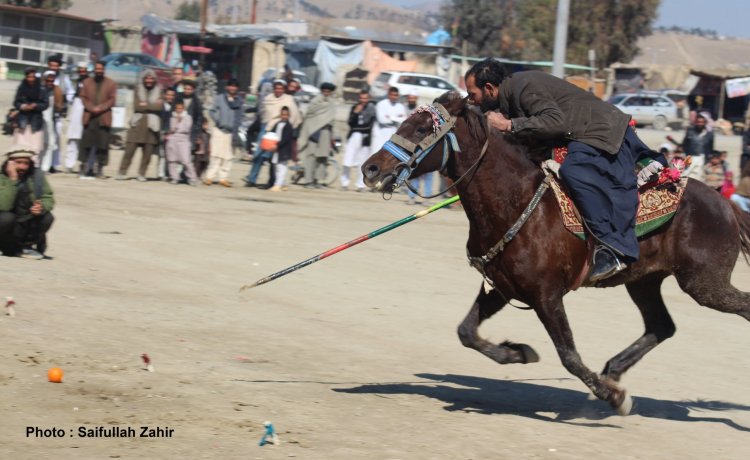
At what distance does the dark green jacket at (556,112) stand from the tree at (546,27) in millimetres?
59112

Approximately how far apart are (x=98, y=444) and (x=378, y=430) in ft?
5.71

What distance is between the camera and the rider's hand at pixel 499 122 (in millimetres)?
7258

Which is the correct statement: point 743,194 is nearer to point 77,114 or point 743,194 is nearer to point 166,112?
point 166,112

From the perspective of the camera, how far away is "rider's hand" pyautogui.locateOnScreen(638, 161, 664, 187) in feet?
25.4

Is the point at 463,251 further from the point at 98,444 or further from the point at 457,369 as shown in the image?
the point at 98,444

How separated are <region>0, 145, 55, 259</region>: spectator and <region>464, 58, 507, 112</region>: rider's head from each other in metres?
6.05

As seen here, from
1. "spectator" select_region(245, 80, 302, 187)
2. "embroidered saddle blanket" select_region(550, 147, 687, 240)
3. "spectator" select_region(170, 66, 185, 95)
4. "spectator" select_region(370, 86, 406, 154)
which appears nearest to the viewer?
"embroidered saddle blanket" select_region(550, 147, 687, 240)

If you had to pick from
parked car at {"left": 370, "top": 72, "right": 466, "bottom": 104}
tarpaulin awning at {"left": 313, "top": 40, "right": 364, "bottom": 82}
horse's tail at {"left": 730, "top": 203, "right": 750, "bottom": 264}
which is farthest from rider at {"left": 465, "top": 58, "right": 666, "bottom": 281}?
tarpaulin awning at {"left": 313, "top": 40, "right": 364, "bottom": 82}

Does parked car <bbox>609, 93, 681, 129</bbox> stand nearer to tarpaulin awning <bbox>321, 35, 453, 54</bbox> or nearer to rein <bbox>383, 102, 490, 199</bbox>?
tarpaulin awning <bbox>321, 35, 453, 54</bbox>

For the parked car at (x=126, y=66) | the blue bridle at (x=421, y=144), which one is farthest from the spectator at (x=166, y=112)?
the parked car at (x=126, y=66)

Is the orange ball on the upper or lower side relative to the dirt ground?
upper

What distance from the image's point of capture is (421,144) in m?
7.04

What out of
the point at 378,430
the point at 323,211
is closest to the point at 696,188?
the point at 378,430

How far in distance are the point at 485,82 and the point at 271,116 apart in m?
13.7
